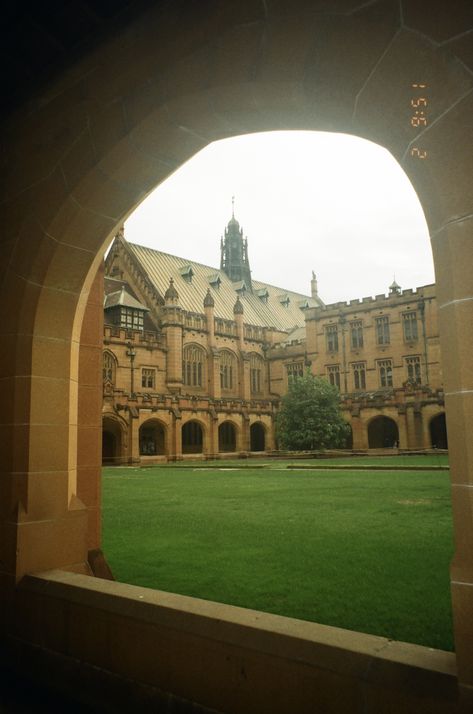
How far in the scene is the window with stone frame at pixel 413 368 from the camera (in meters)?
42.8

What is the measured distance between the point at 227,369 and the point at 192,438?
10.5 meters

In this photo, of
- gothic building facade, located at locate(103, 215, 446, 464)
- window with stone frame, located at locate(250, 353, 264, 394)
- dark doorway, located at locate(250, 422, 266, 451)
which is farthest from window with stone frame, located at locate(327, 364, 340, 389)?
dark doorway, located at locate(250, 422, 266, 451)

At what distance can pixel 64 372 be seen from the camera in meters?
3.40

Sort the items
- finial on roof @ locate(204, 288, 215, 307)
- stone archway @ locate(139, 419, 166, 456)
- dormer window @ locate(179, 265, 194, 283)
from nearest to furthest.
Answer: stone archway @ locate(139, 419, 166, 456)
finial on roof @ locate(204, 288, 215, 307)
dormer window @ locate(179, 265, 194, 283)

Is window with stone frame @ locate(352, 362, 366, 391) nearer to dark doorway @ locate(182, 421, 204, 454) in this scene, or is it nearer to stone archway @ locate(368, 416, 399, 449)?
stone archway @ locate(368, 416, 399, 449)

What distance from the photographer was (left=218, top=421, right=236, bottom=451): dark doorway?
4228 centimetres

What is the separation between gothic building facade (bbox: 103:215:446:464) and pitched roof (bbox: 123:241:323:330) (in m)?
0.17

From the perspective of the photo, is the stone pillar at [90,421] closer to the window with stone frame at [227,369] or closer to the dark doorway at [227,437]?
the dark doorway at [227,437]

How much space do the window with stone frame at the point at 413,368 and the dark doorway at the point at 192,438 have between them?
56.9 feet

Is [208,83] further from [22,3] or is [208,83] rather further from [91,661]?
[91,661]

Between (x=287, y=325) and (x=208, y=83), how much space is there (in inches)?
2218

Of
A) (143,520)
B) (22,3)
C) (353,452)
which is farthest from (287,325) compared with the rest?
(22,3)

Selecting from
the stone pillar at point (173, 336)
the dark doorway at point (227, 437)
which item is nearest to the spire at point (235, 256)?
the stone pillar at point (173, 336)

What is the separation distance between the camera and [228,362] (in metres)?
48.8
